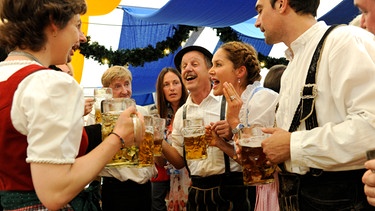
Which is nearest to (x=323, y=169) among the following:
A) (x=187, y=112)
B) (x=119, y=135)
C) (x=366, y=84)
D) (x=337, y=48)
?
(x=366, y=84)

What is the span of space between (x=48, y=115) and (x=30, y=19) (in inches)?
13.3

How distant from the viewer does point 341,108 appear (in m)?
1.52

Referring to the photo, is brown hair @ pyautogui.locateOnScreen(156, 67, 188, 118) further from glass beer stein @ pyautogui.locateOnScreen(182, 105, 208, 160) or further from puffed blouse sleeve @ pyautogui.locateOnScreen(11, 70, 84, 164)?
puffed blouse sleeve @ pyautogui.locateOnScreen(11, 70, 84, 164)

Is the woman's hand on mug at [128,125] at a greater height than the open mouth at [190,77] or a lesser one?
lesser

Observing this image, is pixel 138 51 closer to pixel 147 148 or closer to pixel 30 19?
pixel 147 148

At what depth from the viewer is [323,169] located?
1.51 metres

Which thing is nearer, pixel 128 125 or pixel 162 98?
pixel 128 125

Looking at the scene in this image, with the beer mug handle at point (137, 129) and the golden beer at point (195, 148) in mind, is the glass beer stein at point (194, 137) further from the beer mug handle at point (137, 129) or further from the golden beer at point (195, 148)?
the beer mug handle at point (137, 129)

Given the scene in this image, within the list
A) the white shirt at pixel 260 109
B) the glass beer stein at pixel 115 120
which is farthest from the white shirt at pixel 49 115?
the white shirt at pixel 260 109

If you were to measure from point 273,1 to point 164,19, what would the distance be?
13.3 ft

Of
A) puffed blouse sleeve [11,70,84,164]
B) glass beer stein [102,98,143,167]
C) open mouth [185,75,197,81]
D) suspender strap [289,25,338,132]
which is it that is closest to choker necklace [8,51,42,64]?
puffed blouse sleeve [11,70,84,164]

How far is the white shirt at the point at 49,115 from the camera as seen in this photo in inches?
45.0

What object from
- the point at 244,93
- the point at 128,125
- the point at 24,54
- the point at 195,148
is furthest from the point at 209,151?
the point at 24,54

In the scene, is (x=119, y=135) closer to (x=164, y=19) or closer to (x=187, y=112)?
(x=187, y=112)
